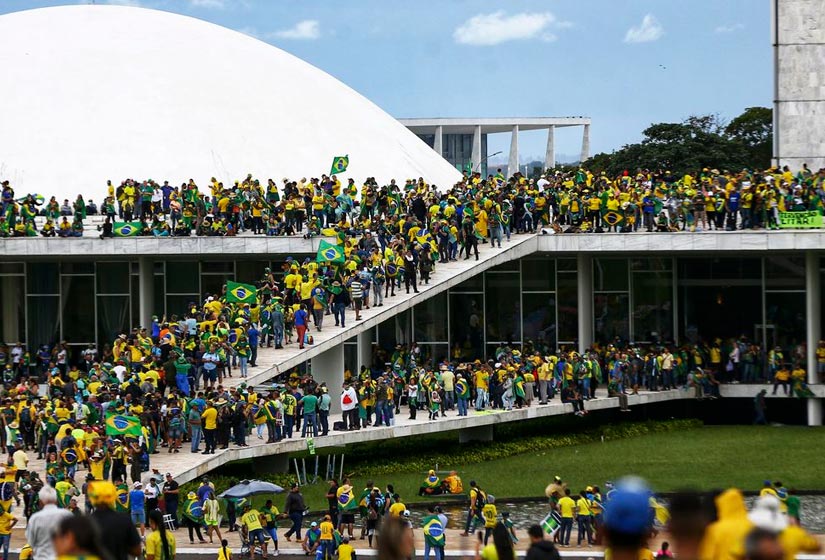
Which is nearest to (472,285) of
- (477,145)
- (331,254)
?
(331,254)

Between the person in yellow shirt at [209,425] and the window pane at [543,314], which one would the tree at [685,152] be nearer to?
the window pane at [543,314]

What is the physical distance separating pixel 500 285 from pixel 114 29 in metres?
16.6

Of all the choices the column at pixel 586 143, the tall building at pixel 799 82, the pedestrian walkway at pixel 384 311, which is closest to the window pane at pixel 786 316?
A: the tall building at pixel 799 82

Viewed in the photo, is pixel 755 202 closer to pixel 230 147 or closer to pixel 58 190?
pixel 230 147

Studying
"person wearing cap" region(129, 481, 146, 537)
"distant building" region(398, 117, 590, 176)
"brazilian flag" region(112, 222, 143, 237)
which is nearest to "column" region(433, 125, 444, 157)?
"distant building" region(398, 117, 590, 176)

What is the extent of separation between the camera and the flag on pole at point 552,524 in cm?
2012

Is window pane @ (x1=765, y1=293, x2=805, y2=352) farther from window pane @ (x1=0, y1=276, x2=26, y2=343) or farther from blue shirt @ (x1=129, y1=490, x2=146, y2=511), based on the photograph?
blue shirt @ (x1=129, y1=490, x2=146, y2=511)

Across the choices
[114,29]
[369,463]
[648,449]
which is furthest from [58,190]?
[648,449]

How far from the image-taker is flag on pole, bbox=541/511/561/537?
66.0 feet

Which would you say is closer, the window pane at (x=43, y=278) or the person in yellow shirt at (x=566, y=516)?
the person in yellow shirt at (x=566, y=516)

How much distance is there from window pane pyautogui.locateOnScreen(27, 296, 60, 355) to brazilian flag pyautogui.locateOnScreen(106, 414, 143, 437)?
15548 mm

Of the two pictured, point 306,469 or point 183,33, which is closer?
point 306,469

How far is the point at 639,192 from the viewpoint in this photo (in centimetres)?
3362

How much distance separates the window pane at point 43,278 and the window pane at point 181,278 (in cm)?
296
